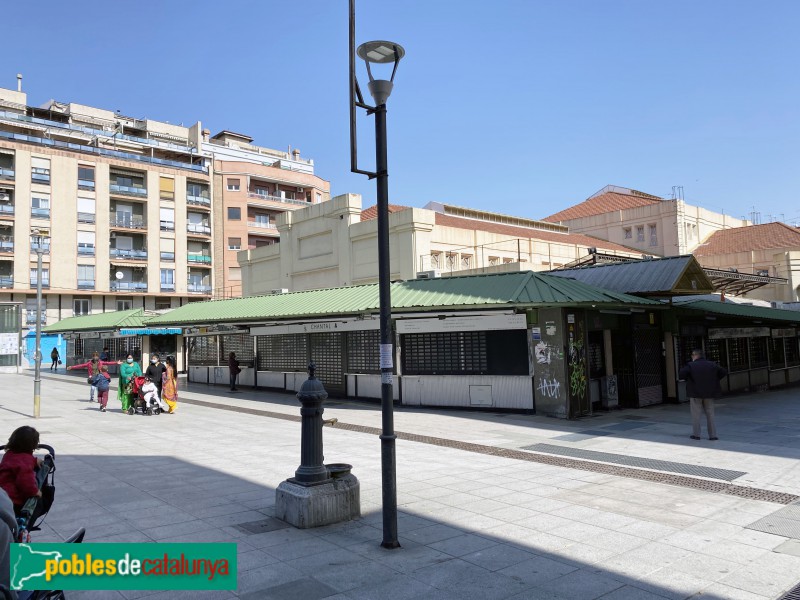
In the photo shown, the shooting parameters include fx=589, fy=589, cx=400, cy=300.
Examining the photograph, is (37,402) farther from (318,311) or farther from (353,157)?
(353,157)

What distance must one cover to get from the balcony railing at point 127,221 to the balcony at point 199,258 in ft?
16.5

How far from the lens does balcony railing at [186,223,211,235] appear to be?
5756cm

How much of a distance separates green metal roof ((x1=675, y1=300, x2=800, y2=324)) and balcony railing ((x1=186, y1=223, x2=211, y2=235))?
158 feet

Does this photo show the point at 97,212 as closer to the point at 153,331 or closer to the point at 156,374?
the point at 153,331

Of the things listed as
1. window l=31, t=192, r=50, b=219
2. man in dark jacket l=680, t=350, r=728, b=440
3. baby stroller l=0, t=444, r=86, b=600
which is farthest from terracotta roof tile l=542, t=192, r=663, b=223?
baby stroller l=0, t=444, r=86, b=600

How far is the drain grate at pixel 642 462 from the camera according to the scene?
29.2 feet

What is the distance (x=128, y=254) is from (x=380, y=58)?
176 feet

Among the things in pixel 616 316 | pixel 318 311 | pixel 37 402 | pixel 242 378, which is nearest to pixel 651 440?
pixel 616 316

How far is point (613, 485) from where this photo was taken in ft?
27.3

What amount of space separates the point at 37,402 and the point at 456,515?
14.0 meters

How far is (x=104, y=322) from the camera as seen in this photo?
114ft

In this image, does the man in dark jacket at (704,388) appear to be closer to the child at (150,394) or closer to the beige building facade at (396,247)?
the child at (150,394)

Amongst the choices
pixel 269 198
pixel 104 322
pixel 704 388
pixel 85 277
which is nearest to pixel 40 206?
pixel 85 277

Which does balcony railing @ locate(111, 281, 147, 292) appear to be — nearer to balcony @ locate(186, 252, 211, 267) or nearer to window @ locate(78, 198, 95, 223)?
balcony @ locate(186, 252, 211, 267)
